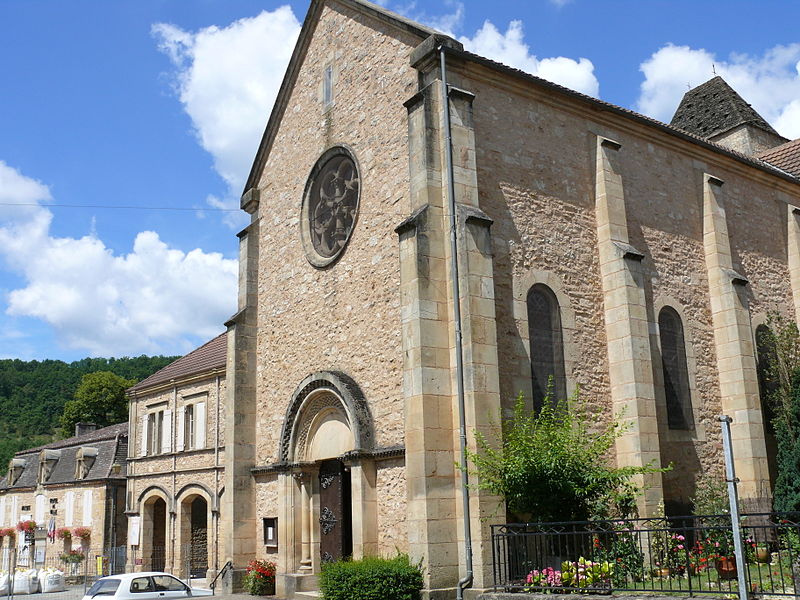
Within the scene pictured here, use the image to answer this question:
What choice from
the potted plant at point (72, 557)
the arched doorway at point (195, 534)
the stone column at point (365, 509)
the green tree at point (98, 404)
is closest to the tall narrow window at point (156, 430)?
the arched doorway at point (195, 534)

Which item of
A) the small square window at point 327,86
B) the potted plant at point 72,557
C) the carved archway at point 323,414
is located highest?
the small square window at point 327,86

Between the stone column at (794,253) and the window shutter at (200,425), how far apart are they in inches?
736

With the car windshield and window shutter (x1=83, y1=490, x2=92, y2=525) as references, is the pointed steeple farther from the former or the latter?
window shutter (x1=83, y1=490, x2=92, y2=525)

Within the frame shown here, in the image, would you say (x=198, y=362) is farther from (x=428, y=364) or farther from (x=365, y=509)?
(x=428, y=364)

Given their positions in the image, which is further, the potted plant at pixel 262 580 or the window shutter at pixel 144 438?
the window shutter at pixel 144 438

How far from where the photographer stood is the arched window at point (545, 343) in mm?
14188

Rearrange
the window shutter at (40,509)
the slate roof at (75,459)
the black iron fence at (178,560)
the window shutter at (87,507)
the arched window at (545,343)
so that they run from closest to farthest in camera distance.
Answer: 1. the arched window at (545,343)
2. the black iron fence at (178,560)
3. the window shutter at (87,507)
4. the slate roof at (75,459)
5. the window shutter at (40,509)

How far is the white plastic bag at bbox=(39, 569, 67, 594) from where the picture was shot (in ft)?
83.4

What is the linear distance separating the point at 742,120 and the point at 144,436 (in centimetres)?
2528

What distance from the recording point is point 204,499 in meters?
27.5

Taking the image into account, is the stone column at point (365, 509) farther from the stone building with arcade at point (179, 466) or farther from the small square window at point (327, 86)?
the stone building with arcade at point (179, 466)

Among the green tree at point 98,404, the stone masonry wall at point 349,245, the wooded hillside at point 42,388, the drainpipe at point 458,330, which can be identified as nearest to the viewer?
the drainpipe at point 458,330

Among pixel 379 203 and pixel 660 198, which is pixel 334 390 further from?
pixel 660 198

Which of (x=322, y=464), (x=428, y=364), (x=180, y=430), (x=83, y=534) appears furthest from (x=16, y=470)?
(x=428, y=364)
